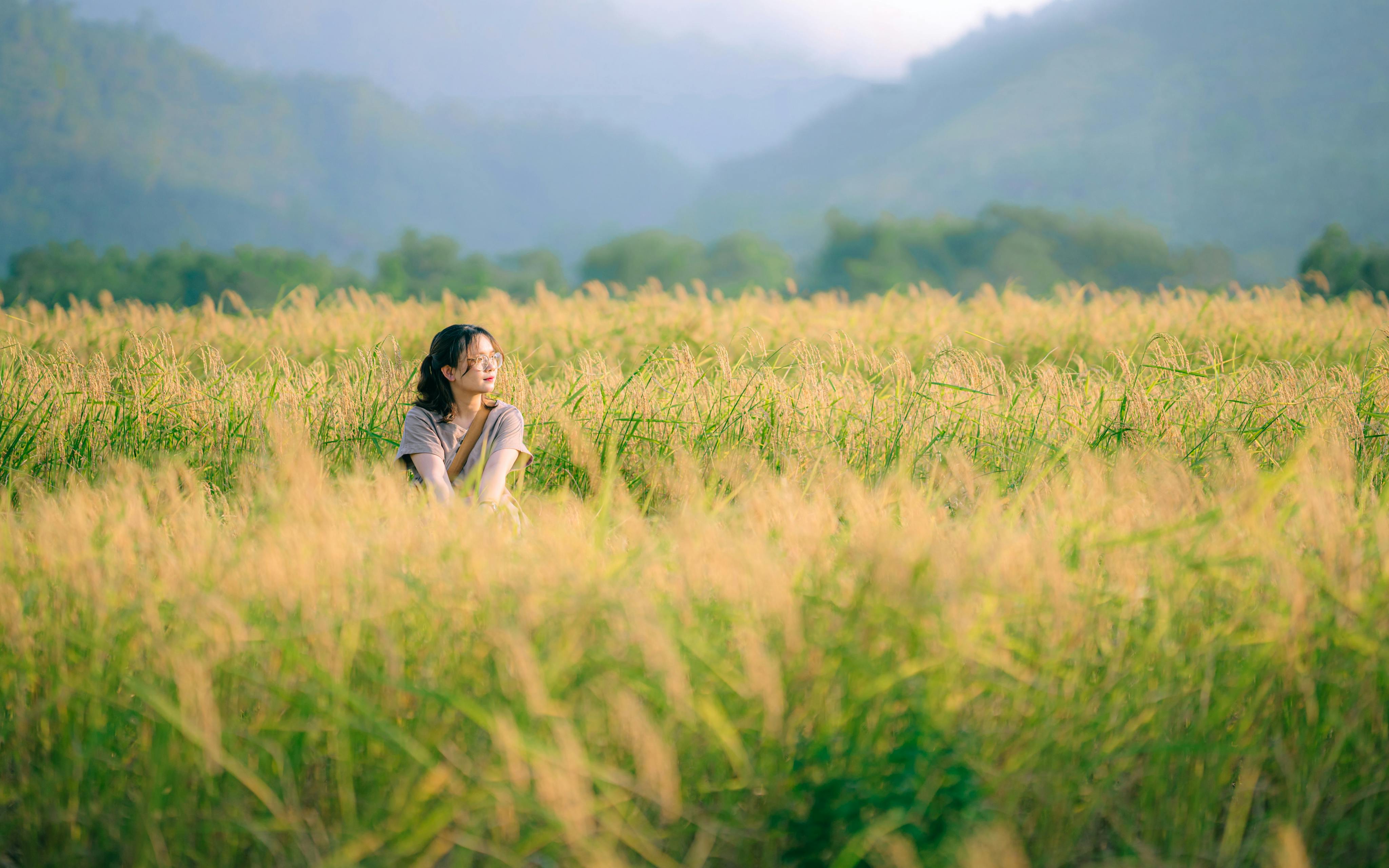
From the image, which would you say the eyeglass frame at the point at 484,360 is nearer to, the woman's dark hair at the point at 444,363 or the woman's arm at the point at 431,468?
the woman's dark hair at the point at 444,363

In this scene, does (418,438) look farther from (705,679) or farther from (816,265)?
(816,265)

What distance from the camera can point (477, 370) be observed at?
3.63m

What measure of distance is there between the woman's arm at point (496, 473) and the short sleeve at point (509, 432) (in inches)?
0.9

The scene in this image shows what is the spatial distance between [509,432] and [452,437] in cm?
29

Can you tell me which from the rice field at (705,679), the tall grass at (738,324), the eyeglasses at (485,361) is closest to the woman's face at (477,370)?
the eyeglasses at (485,361)

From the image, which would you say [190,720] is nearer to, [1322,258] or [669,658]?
[669,658]

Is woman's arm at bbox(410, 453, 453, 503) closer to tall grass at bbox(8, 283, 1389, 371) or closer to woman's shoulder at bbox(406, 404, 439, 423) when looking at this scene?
woman's shoulder at bbox(406, 404, 439, 423)

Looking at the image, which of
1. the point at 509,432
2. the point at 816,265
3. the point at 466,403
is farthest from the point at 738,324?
the point at 816,265

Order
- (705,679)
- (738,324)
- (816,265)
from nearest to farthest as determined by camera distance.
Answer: (705,679), (738,324), (816,265)

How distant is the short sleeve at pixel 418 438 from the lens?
3582mm

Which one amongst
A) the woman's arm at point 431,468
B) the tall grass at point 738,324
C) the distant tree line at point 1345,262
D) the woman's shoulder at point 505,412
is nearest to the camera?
the woman's arm at point 431,468

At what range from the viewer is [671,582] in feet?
7.05

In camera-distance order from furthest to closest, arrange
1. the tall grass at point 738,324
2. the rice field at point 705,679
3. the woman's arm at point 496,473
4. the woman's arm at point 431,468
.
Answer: the tall grass at point 738,324 < the woman's arm at point 431,468 < the woman's arm at point 496,473 < the rice field at point 705,679

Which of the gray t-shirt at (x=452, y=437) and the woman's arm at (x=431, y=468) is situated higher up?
the gray t-shirt at (x=452, y=437)
